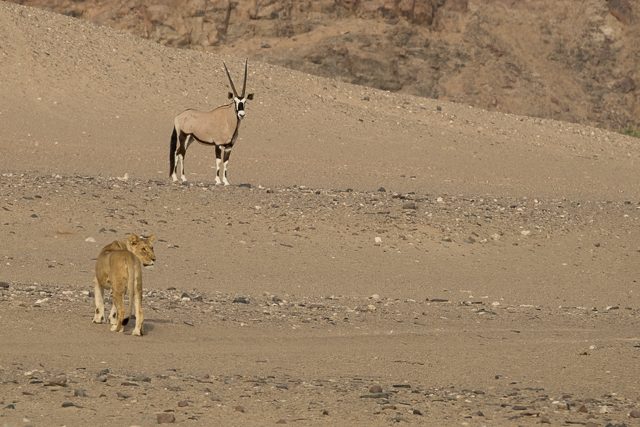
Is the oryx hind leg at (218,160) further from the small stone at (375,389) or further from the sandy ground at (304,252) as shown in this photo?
the small stone at (375,389)

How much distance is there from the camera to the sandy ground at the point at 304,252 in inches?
476

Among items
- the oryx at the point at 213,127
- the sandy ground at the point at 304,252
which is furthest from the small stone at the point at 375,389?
the oryx at the point at 213,127

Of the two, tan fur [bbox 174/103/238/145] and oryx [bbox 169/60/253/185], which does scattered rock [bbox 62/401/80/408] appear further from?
tan fur [bbox 174/103/238/145]

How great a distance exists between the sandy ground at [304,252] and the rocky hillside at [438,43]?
194 cm

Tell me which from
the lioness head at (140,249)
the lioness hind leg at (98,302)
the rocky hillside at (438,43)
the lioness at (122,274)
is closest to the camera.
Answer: the lioness at (122,274)

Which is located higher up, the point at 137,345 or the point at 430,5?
the point at 430,5

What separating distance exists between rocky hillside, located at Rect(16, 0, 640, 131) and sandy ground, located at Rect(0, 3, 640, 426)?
76.4 inches

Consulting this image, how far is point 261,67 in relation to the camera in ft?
119

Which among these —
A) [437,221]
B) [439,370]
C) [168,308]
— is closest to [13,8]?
[437,221]

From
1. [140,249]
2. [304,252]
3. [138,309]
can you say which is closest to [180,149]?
[304,252]

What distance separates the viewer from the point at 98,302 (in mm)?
14078

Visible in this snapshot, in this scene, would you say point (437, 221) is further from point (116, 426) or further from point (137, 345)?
point (116, 426)

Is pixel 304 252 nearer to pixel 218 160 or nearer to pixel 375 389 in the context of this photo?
pixel 218 160

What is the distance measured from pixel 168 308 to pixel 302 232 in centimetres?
649
